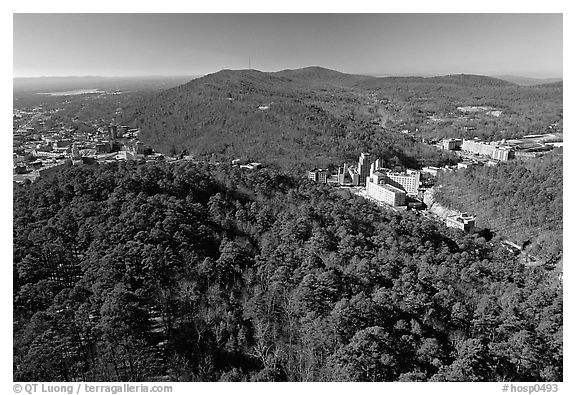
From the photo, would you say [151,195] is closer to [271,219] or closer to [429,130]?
[271,219]

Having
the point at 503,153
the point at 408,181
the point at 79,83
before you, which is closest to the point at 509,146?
the point at 503,153

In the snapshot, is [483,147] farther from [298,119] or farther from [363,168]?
[298,119]

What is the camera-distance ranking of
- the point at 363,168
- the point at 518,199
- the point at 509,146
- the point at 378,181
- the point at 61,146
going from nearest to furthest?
Result: the point at 61,146 < the point at 518,199 < the point at 378,181 < the point at 363,168 < the point at 509,146

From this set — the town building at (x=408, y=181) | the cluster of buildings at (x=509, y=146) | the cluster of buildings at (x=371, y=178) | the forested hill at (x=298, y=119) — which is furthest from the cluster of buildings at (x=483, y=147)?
the town building at (x=408, y=181)

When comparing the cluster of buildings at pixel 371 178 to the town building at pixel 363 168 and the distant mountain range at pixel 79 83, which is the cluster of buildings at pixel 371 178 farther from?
the distant mountain range at pixel 79 83

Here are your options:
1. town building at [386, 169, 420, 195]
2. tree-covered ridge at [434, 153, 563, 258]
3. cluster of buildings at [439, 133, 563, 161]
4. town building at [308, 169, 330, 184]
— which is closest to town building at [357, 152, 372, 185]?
town building at [386, 169, 420, 195]

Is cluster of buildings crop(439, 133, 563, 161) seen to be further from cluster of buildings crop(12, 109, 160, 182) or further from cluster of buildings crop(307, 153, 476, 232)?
cluster of buildings crop(12, 109, 160, 182)

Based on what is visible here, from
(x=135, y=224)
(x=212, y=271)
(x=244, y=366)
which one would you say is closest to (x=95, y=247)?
(x=135, y=224)
